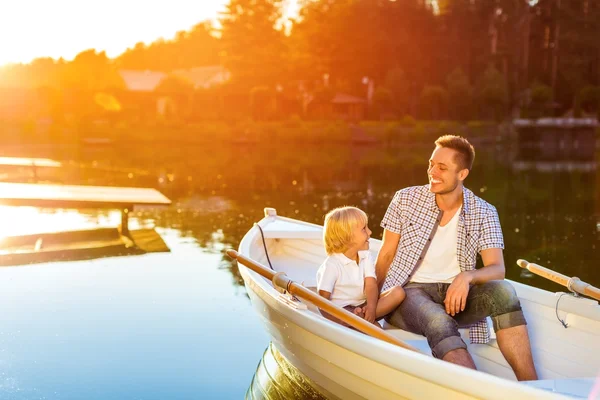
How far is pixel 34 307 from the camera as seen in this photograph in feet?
21.4

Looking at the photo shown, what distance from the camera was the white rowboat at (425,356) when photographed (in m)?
3.00

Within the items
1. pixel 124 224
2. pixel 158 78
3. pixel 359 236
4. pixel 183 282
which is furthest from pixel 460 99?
pixel 359 236

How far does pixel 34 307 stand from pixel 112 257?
6.90 feet

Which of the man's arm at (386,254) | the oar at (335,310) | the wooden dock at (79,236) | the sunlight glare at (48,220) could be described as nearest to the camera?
the oar at (335,310)

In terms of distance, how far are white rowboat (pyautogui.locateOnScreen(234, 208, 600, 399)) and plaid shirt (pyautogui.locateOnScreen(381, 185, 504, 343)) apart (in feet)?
1.11

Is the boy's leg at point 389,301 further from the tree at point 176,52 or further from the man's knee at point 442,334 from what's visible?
the tree at point 176,52

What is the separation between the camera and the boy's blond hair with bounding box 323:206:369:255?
4.08 metres

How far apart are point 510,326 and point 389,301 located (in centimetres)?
65

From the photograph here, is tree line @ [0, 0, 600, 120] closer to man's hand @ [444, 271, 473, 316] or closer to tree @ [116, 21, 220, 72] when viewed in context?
tree @ [116, 21, 220, 72]

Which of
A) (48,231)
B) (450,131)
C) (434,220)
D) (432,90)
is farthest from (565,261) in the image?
(432,90)

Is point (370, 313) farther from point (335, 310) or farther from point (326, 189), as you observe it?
point (326, 189)

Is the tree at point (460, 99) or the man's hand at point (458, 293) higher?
the tree at point (460, 99)

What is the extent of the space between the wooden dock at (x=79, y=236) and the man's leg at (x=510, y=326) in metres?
5.73

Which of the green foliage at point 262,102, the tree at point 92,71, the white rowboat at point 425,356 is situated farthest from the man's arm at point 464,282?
the tree at point 92,71
